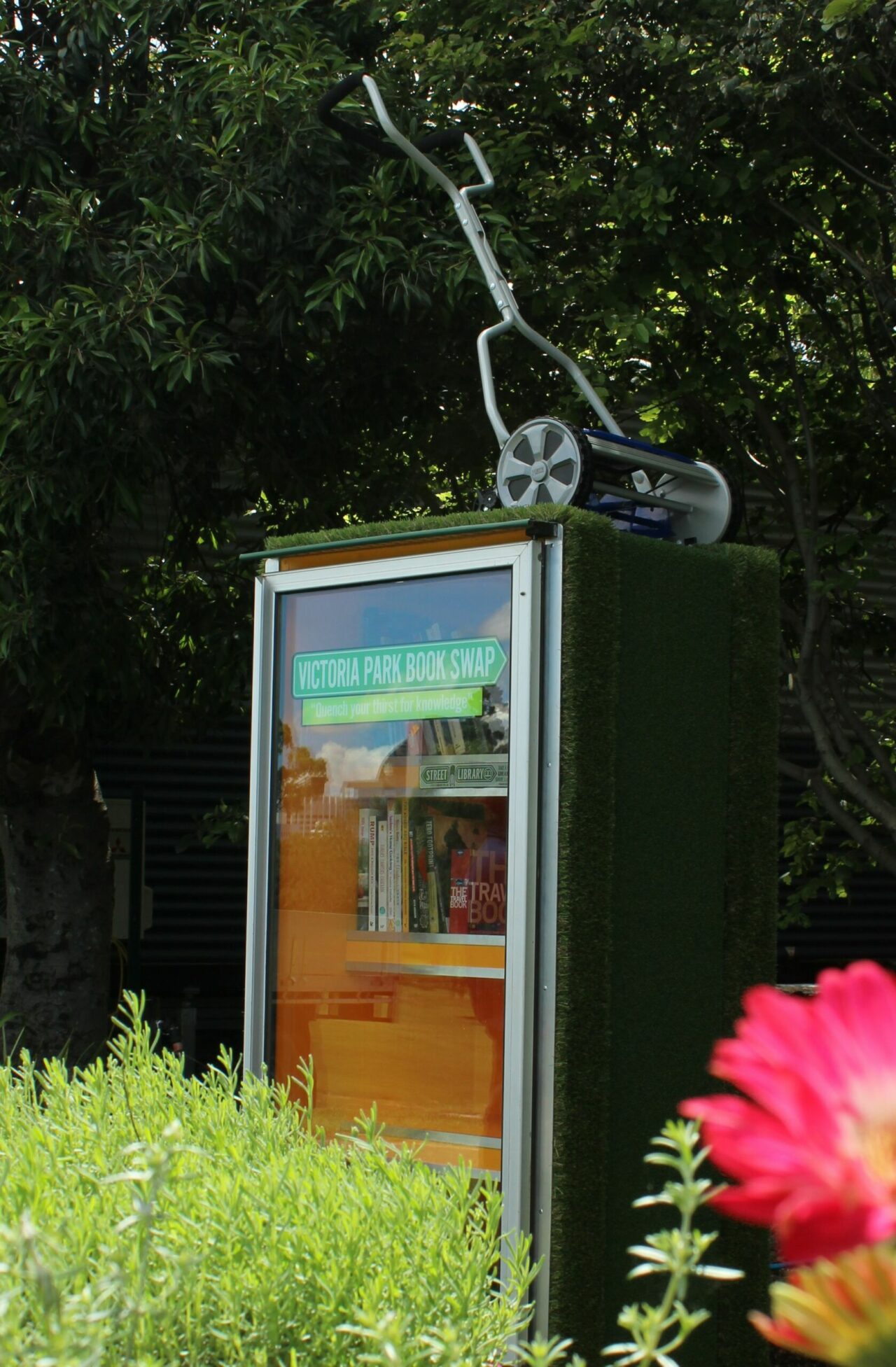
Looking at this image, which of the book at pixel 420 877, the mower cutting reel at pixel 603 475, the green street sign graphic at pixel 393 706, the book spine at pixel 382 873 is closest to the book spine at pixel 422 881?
the book at pixel 420 877

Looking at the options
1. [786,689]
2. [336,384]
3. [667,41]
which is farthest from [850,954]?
[667,41]

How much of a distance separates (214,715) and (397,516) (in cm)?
162

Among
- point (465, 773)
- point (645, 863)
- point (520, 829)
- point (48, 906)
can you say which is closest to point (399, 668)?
point (465, 773)

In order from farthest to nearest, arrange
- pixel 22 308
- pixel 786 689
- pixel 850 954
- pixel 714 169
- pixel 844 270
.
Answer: pixel 850 954 → pixel 786 689 → pixel 844 270 → pixel 714 169 → pixel 22 308

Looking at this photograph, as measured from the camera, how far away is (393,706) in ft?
16.3

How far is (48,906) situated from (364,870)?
12.7 ft

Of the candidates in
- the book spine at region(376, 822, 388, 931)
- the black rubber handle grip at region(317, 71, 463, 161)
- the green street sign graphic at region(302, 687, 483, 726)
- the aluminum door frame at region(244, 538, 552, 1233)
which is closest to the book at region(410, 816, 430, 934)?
the book spine at region(376, 822, 388, 931)

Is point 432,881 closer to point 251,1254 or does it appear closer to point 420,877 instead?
point 420,877

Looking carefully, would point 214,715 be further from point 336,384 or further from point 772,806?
point 772,806

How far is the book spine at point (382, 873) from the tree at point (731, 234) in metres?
3.21

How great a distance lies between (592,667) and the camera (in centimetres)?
443

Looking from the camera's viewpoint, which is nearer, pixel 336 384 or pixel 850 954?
pixel 336 384

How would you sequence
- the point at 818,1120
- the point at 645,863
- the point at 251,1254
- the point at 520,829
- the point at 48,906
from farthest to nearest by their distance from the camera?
1. the point at 48,906
2. the point at 645,863
3. the point at 520,829
4. the point at 251,1254
5. the point at 818,1120

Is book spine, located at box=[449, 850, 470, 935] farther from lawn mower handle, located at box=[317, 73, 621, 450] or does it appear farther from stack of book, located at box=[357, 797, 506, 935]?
lawn mower handle, located at box=[317, 73, 621, 450]
